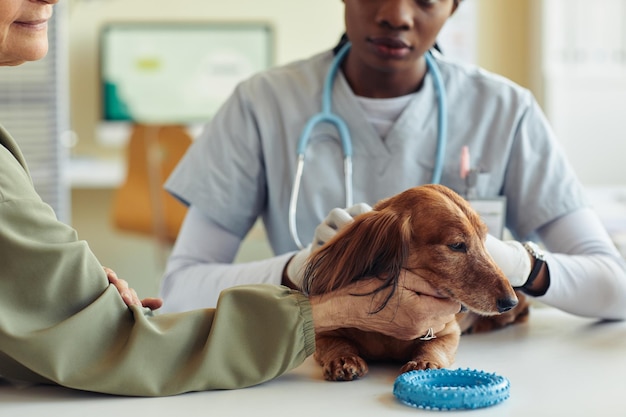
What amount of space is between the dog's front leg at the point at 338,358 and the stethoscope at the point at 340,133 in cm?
47

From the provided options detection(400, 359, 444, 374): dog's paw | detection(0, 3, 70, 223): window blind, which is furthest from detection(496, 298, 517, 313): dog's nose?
detection(0, 3, 70, 223): window blind

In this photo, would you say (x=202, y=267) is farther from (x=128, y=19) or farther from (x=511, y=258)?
(x=128, y=19)

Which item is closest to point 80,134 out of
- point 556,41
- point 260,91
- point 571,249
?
point 556,41

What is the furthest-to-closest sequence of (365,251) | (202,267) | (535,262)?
(202,267), (535,262), (365,251)

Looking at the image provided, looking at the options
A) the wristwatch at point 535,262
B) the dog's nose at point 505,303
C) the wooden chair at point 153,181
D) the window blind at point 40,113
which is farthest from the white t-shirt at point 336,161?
the wooden chair at point 153,181

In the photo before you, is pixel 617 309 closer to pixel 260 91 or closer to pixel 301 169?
pixel 301 169

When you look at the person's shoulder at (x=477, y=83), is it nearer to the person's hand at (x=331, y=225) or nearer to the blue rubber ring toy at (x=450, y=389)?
the person's hand at (x=331, y=225)

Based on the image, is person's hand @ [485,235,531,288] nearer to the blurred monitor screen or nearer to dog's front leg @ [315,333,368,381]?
dog's front leg @ [315,333,368,381]

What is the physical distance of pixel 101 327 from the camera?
1034mm

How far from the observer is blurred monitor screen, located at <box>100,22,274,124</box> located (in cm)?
545

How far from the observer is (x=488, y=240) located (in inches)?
49.9

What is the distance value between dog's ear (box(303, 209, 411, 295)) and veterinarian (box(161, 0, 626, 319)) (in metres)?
0.49

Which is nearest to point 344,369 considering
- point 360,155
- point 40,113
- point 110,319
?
point 110,319

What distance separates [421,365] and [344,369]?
93 millimetres
